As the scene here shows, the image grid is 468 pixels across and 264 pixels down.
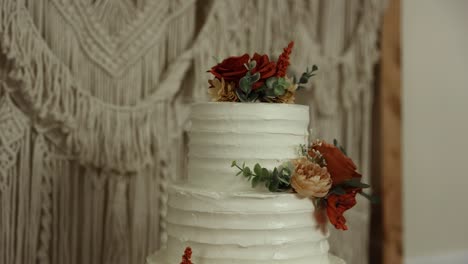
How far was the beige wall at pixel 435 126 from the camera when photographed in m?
2.50

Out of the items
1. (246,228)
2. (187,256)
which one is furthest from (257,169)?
(187,256)

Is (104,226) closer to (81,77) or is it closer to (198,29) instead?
(81,77)

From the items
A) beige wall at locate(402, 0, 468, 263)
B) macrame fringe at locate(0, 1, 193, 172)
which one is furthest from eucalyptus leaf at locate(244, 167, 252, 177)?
beige wall at locate(402, 0, 468, 263)

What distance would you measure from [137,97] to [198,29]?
309 millimetres

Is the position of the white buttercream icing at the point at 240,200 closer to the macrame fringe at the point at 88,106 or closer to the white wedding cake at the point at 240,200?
the white wedding cake at the point at 240,200

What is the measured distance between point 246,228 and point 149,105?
72 cm

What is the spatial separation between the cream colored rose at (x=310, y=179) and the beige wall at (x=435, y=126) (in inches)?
53.5

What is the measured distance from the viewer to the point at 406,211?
250 cm

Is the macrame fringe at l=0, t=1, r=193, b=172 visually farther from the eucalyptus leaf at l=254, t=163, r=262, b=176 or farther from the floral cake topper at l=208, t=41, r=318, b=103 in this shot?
the eucalyptus leaf at l=254, t=163, r=262, b=176

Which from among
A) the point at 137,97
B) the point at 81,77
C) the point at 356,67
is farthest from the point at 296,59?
the point at 81,77

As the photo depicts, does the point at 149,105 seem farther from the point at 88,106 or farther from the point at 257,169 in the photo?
the point at 257,169

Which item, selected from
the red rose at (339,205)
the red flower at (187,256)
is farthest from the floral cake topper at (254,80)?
the red flower at (187,256)

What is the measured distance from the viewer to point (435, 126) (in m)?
2.57

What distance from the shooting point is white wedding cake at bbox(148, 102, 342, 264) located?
3.91 ft
